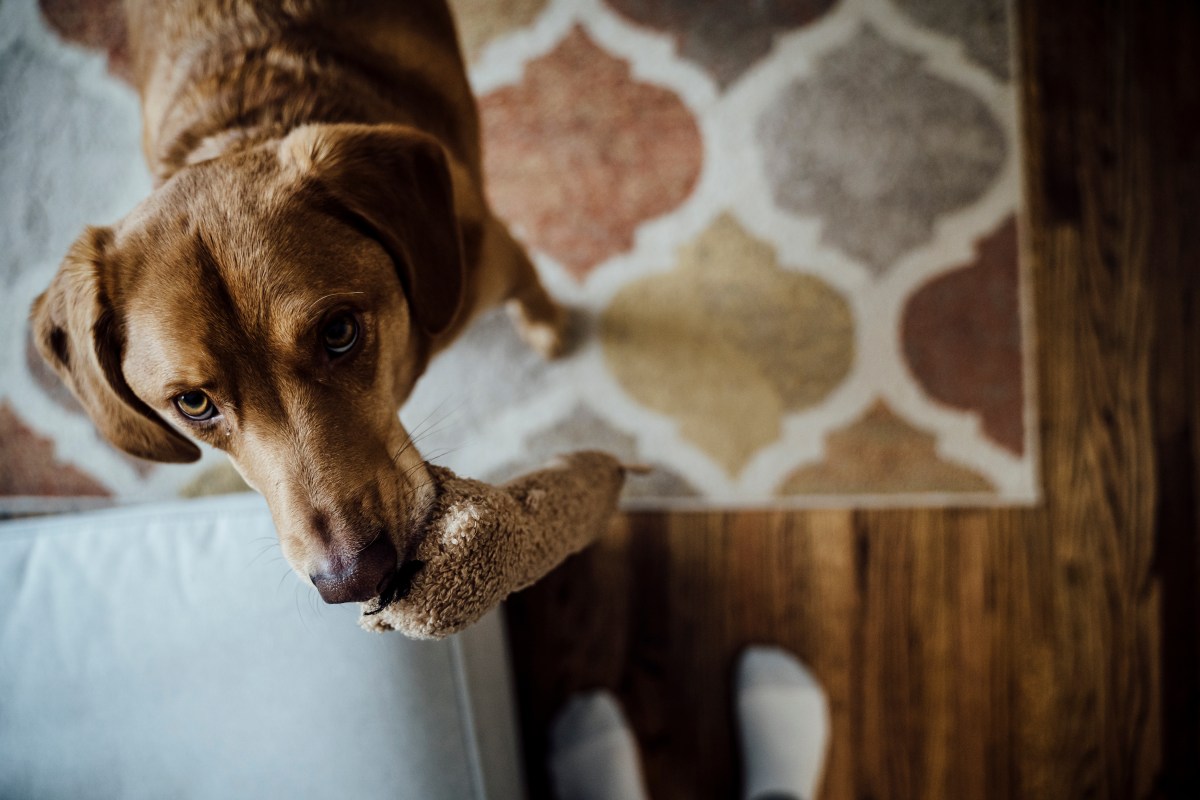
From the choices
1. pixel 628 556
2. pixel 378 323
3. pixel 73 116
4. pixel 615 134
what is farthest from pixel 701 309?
pixel 73 116

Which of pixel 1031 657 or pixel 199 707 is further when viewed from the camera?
pixel 1031 657

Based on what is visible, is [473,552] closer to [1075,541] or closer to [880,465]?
[880,465]

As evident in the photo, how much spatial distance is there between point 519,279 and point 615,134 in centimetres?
56

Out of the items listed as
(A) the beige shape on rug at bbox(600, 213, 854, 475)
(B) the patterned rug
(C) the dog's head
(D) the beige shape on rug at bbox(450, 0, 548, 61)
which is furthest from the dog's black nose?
(D) the beige shape on rug at bbox(450, 0, 548, 61)

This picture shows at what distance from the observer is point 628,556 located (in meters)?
1.69

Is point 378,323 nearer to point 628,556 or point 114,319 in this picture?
point 114,319

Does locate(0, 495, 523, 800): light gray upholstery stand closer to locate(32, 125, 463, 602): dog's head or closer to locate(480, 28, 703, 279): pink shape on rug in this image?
locate(32, 125, 463, 602): dog's head

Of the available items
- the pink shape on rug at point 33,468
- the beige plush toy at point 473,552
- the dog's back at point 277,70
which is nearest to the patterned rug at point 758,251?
the pink shape on rug at point 33,468

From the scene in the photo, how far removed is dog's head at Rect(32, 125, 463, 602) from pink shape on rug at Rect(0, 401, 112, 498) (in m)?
1.03

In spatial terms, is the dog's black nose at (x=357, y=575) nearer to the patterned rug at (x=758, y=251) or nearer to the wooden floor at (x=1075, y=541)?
the patterned rug at (x=758, y=251)

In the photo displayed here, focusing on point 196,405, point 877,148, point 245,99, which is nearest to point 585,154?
point 877,148

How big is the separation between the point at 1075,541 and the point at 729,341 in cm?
93

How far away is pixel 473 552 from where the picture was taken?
0.78 m

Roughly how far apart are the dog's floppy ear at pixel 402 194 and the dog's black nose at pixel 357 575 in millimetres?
344
